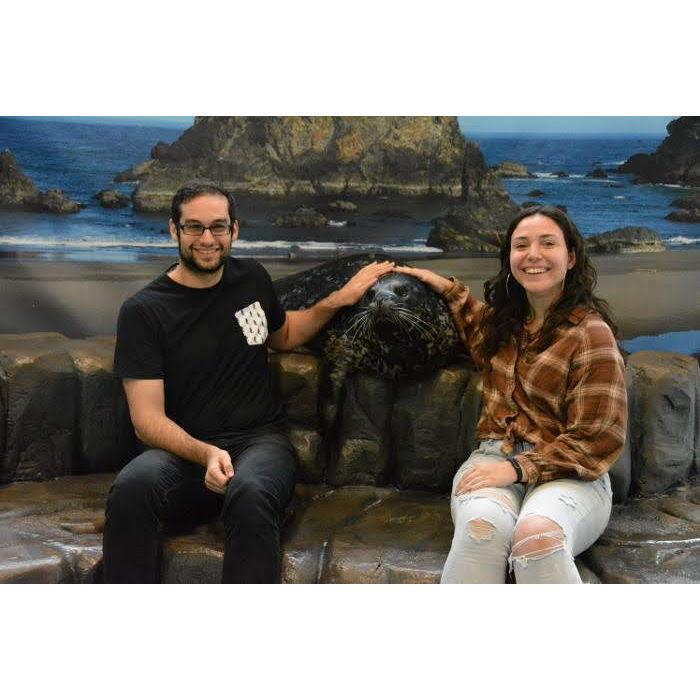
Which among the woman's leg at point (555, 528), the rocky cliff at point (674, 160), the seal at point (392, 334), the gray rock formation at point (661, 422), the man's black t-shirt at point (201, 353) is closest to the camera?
the woman's leg at point (555, 528)

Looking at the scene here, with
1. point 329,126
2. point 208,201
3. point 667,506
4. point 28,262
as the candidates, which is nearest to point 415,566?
point 667,506

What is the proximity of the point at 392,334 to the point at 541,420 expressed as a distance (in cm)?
74

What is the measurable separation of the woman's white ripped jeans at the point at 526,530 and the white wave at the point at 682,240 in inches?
66.1

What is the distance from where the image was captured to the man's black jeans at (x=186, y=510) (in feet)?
8.86

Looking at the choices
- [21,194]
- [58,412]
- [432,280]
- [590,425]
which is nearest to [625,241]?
[432,280]

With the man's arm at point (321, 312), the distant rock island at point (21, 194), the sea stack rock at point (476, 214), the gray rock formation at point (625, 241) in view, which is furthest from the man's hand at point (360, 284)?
the distant rock island at point (21, 194)

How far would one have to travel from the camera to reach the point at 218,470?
2.80 meters

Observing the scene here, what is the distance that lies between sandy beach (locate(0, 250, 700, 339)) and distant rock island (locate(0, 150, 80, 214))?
0.26 meters

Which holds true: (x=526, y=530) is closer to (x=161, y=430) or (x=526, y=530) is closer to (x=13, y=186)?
(x=161, y=430)

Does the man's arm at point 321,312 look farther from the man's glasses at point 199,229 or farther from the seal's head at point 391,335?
the man's glasses at point 199,229

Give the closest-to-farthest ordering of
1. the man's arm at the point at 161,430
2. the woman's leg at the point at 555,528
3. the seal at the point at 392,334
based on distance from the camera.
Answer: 1. the woman's leg at the point at 555,528
2. the man's arm at the point at 161,430
3. the seal at the point at 392,334

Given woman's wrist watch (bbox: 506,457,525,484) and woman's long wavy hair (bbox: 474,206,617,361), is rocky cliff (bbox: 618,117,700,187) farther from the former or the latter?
woman's wrist watch (bbox: 506,457,525,484)

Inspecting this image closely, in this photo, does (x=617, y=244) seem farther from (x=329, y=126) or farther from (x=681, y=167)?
(x=329, y=126)

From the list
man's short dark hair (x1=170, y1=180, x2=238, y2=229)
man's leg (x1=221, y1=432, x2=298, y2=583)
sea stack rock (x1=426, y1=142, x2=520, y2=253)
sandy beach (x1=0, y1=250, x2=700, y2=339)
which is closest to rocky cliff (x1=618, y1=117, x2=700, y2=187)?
sandy beach (x1=0, y1=250, x2=700, y2=339)
